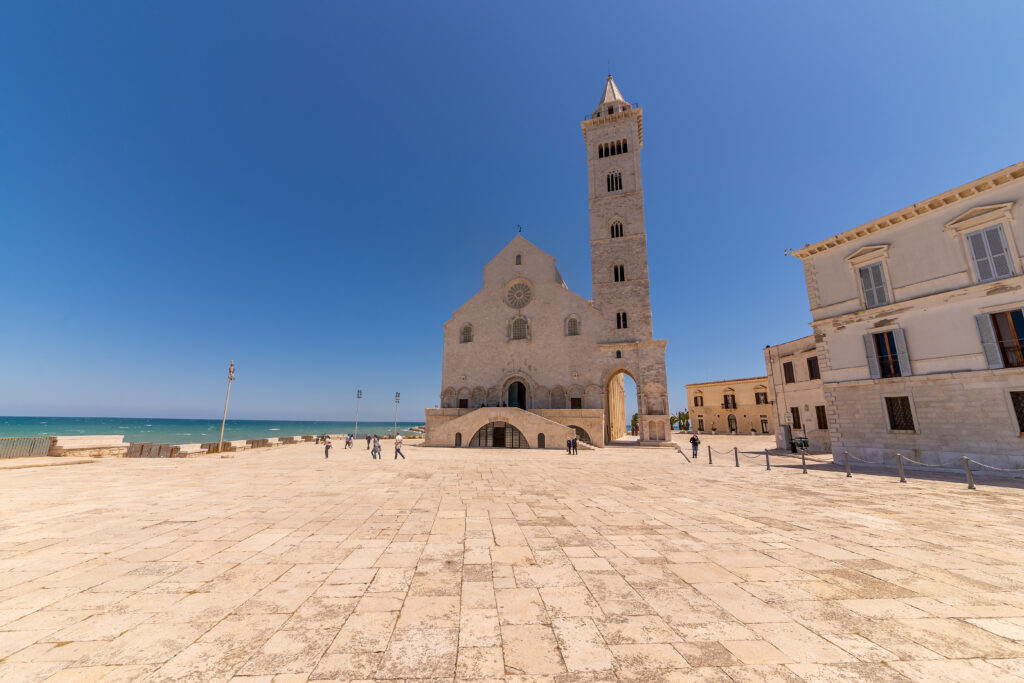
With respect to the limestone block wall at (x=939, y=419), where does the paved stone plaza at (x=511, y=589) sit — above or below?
below

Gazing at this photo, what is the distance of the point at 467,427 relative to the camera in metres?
28.4

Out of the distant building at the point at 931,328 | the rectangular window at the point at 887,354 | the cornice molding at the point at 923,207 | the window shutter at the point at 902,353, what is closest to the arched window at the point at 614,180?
the cornice molding at the point at 923,207

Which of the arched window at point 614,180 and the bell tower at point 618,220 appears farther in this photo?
the arched window at point 614,180

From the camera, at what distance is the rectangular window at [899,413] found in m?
14.8

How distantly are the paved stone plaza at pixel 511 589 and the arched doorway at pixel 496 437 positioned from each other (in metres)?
19.2

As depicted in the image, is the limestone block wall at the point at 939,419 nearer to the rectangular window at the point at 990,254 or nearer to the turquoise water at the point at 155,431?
the rectangular window at the point at 990,254

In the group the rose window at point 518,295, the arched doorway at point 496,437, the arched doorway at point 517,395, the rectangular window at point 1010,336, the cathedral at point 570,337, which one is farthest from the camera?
the rose window at point 518,295

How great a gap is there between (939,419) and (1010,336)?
3.54 metres

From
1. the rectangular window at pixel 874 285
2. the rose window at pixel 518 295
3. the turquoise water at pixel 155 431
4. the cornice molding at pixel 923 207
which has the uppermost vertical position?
the rose window at pixel 518 295

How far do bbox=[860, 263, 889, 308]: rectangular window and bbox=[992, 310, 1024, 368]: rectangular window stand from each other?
10.3 feet

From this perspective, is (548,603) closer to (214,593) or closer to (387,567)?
(387,567)

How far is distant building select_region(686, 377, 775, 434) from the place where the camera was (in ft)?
129

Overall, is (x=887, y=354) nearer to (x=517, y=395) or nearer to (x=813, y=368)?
(x=813, y=368)

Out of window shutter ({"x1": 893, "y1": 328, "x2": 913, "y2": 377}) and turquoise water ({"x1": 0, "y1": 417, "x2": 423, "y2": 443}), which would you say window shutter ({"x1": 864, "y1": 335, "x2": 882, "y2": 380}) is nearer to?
window shutter ({"x1": 893, "y1": 328, "x2": 913, "y2": 377})
